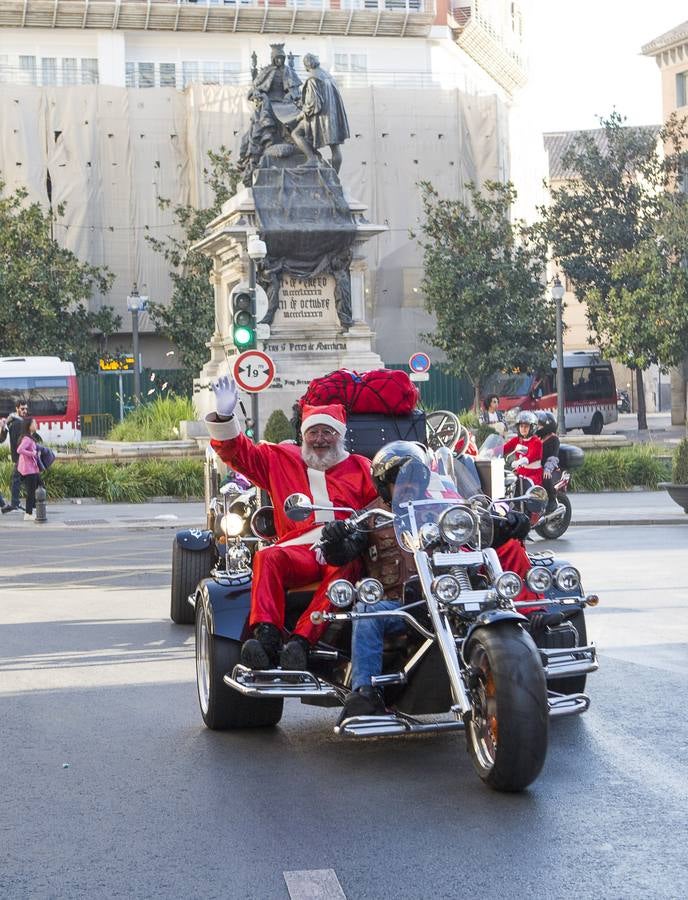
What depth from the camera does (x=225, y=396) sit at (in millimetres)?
8055

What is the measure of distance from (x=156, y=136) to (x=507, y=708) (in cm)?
5453

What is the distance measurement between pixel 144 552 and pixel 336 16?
170 feet

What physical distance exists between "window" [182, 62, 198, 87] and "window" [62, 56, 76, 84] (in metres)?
4.34

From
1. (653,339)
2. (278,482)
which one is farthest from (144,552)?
(653,339)

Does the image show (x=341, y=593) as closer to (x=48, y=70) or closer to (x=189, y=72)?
(x=48, y=70)

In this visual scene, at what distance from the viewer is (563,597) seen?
7992mm

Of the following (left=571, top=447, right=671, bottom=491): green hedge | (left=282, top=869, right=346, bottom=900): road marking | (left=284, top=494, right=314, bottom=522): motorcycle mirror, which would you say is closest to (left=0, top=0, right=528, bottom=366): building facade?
(left=571, top=447, right=671, bottom=491): green hedge

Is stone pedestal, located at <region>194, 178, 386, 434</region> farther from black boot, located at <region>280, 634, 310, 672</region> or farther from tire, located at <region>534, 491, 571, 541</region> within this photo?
black boot, located at <region>280, 634, 310, 672</region>

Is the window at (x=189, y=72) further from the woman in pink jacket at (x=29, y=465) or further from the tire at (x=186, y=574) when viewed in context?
the tire at (x=186, y=574)

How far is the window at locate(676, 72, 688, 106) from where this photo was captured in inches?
2776

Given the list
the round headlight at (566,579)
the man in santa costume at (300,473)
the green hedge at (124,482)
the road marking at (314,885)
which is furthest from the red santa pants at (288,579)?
the green hedge at (124,482)

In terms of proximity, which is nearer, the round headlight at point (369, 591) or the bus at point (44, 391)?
the round headlight at point (369, 591)

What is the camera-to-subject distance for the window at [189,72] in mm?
65494

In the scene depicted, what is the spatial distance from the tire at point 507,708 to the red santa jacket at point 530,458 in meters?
13.1
